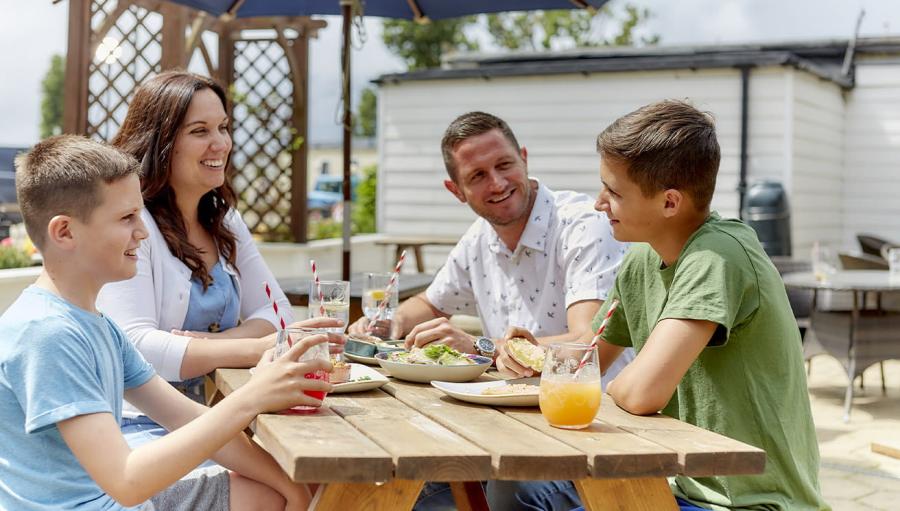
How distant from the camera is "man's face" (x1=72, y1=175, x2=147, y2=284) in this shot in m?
1.77

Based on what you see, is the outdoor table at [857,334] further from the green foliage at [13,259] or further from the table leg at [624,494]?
the green foliage at [13,259]

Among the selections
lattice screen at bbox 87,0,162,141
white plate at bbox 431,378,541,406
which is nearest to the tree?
lattice screen at bbox 87,0,162,141

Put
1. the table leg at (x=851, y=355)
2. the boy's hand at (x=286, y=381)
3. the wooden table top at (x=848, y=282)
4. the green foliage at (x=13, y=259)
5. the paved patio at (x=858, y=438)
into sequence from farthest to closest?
the green foliage at (x=13, y=259)
the table leg at (x=851, y=355)
the wooden table top at (x=848, y=282)
the paved patio at (x=858, y=438)
the boy's hand at (x=286, y=381)

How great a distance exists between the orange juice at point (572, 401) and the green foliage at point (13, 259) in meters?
5.68

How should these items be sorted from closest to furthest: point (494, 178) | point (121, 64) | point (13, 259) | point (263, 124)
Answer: point (494, 178), point (13, 259), point (121, 64), point (263, 124)

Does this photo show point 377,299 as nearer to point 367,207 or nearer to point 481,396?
point 481,396

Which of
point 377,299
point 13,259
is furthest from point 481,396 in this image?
point 13,259

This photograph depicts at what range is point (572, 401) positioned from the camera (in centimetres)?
178

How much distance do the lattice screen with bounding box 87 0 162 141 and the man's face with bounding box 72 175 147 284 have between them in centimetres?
621

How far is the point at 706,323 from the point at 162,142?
1.69 meters

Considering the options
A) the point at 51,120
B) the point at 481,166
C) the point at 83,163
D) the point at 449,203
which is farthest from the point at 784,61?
the point at 51,120

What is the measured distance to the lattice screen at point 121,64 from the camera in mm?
7688

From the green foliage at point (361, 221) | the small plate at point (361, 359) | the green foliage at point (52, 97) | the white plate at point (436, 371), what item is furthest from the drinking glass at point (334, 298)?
the green foliage at point (52, 97)

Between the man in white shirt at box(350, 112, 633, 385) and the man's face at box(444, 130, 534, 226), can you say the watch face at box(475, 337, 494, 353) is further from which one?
the man's face at box(444, 130, 534, 226)
